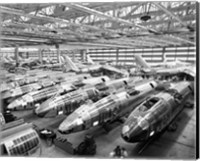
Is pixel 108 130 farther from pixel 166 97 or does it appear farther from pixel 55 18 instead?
pixel 55 18

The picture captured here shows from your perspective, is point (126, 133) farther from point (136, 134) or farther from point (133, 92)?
point (133, 92)

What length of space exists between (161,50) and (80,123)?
42691mm

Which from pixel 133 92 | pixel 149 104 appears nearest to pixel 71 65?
pixel 133 92

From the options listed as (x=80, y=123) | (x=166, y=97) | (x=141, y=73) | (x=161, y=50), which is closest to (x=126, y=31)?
(x=141, y=73)

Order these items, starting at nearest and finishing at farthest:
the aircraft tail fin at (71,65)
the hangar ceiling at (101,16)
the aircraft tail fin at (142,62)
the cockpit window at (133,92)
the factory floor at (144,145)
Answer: the factory floor at (144,145) < the hangar ceiling at (101,16) < the cockpit window at (133,92) < the aircraft tail fin at (142,62) < the aircraft tail fin at (71,65)

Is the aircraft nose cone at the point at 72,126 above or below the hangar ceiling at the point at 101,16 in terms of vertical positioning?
below

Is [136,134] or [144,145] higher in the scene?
[136,134]

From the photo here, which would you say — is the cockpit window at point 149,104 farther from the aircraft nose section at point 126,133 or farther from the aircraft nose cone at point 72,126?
the aircraft nose cone at point 72,126

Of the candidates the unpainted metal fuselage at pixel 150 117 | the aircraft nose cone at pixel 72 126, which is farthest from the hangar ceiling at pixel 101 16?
the aircraft nose cone at pixel 72 126

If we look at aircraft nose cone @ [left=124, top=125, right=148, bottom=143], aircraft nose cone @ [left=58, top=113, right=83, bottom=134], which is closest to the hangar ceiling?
aircraft nose cone @ [left=58, top=113, right=83, bottom=134]

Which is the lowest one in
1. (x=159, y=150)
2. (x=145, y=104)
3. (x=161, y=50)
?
(x=159, y=150)

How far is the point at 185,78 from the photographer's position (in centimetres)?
2806

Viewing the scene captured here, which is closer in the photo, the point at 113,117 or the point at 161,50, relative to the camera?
the point at 113,117

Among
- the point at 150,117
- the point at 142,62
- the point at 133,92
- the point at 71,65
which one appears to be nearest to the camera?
the point at 150,117
